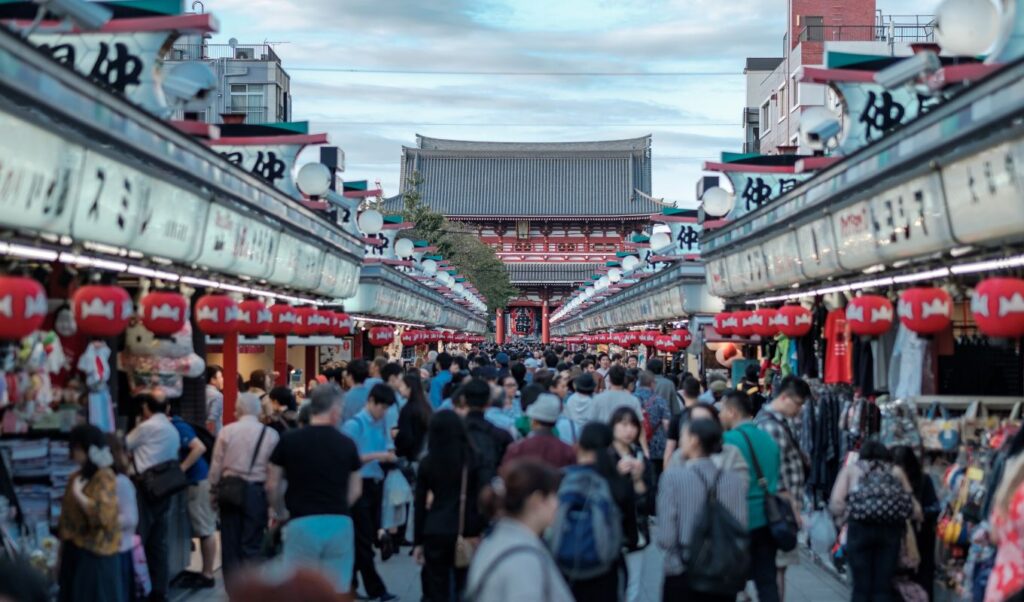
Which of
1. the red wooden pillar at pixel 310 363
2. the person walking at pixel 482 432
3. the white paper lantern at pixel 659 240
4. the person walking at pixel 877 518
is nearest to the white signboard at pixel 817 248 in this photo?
the person walking at pixel 877 518

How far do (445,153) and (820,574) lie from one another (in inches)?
3289

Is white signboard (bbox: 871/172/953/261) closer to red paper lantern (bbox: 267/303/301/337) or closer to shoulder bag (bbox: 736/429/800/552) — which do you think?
shoulder bag (bbox: 736/429/800/552)

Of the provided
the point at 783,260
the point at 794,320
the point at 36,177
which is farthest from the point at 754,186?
the point at 36,177

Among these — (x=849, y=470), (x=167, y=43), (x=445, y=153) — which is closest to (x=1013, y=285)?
(x=849, y=470)

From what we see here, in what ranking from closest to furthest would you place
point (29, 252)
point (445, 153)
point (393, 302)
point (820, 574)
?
point (29, 252), point (820, 574), point (393, 302), point (445, 153)

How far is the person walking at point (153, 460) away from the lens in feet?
35.2

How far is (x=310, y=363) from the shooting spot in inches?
998

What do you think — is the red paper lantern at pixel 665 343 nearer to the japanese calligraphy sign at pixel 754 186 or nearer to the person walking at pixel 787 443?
the japanese calligraphy sign at pixel 754 186

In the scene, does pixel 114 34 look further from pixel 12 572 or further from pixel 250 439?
pixel 12 572

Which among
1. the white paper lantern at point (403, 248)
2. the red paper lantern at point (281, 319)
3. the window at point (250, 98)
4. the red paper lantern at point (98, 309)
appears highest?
the window at point (250, 98)

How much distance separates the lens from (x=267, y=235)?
14.5 meters

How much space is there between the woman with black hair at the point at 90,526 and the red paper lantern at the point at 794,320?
8.56m

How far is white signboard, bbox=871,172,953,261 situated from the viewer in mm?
9758

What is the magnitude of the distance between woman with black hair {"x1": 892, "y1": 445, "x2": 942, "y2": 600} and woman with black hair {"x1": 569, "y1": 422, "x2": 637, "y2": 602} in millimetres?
2561
